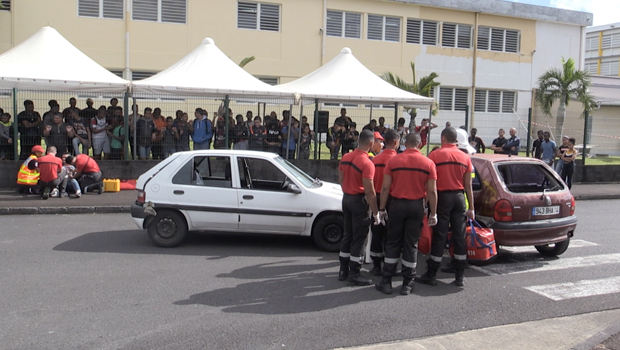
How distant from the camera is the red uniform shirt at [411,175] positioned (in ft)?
19.1

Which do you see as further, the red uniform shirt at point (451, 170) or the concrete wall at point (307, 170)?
the concrete wall at point (307, 170)

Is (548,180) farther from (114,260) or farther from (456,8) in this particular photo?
(456,8)

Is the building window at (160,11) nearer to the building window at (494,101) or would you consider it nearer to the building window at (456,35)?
the building window at (456,35)

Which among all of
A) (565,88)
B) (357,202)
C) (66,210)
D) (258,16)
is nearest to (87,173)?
(66,210)

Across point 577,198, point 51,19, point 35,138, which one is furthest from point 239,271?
point 51,19

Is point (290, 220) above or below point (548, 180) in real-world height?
below

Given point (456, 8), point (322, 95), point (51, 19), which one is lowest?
point (322, 95)

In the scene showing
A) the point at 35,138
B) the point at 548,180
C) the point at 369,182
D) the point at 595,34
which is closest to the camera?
the point at 369,182

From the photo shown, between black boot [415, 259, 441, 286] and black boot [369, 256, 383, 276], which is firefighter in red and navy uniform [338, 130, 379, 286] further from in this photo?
black boot [415, 259, 441, 286]

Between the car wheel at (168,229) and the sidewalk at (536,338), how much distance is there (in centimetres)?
412

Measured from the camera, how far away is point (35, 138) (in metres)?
13.6

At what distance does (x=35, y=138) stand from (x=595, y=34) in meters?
60.4

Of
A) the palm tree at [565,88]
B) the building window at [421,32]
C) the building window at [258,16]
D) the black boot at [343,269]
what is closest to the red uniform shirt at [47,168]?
the black boot at [343,269]

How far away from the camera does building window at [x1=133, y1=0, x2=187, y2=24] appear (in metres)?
23.8
